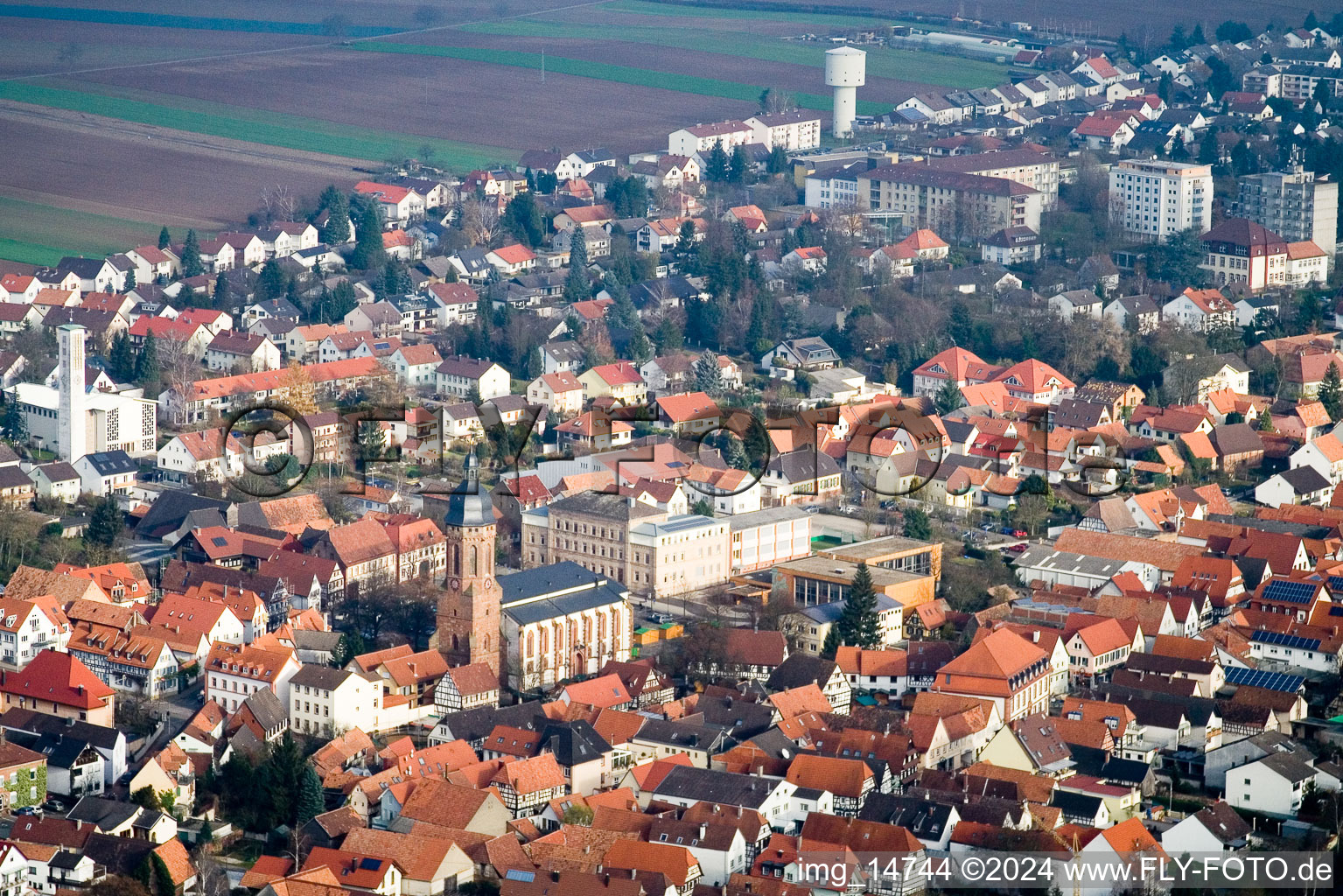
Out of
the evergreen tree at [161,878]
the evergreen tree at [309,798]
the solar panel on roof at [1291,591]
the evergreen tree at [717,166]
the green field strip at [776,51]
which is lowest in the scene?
the evergreen tree at [161,878]

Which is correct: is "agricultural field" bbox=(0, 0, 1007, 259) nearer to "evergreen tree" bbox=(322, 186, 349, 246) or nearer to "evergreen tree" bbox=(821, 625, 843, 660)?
"evergreen tree" bbox=(322, 186, 349, 246)

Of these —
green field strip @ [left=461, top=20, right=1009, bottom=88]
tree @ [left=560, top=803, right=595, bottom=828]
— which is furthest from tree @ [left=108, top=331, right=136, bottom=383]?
green field strip @ [left=461, top=20, right=1009, bottom=88]

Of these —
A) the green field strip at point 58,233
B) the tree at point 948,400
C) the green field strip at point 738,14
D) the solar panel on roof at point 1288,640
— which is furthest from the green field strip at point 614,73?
the solar panel on roof at point 1288,640

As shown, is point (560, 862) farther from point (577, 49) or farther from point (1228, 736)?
point (577, 49)

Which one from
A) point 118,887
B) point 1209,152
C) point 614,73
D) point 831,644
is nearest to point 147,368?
point 831,644

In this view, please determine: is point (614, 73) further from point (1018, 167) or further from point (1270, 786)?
point (1270, 786)

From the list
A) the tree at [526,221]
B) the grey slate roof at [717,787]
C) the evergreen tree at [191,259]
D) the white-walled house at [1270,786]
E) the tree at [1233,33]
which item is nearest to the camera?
the grey slate roof at [717,787]

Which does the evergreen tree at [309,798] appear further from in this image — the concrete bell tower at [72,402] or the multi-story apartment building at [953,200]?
the multi-story apartment building at [953,200]
